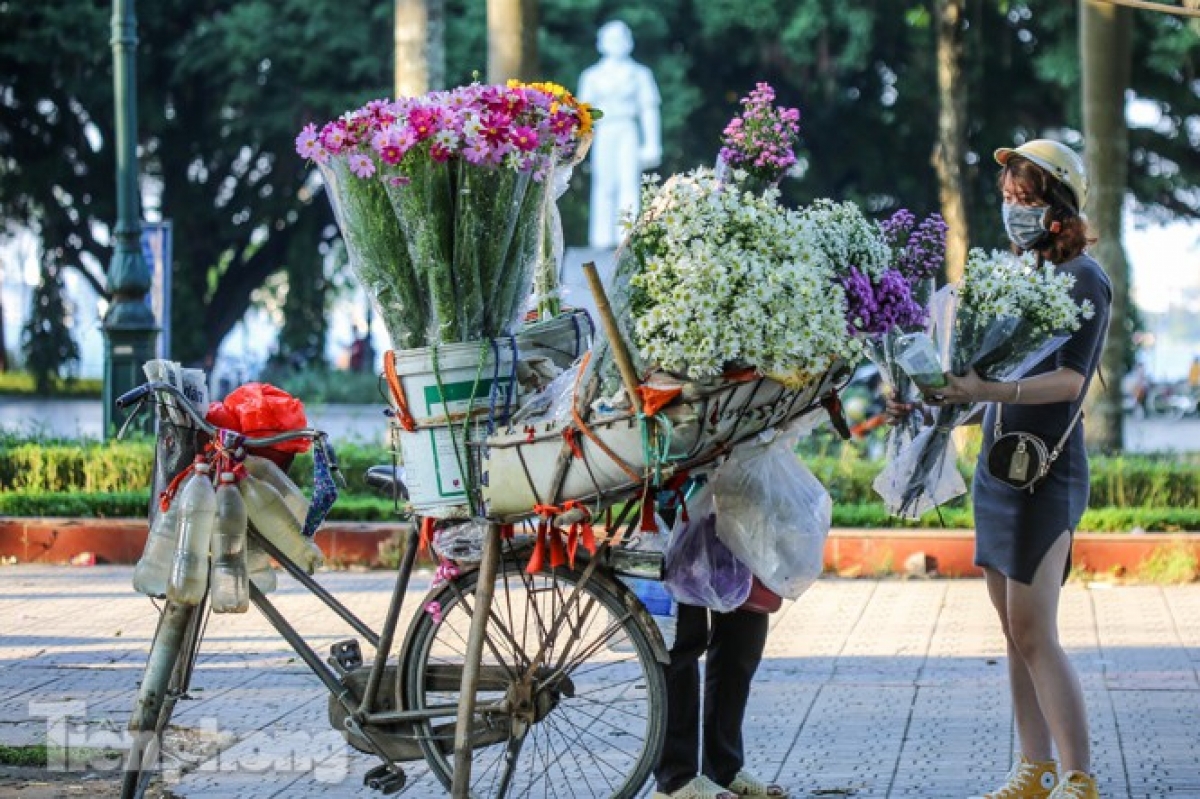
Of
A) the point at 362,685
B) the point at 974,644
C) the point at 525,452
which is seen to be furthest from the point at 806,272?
the point at 974,644

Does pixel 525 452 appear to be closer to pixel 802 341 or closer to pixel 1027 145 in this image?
pixel 802 341

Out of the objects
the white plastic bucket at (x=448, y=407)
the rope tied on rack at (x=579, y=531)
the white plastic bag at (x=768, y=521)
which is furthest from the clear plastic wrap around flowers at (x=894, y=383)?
the white plastic bucket at (x=448, y=407)

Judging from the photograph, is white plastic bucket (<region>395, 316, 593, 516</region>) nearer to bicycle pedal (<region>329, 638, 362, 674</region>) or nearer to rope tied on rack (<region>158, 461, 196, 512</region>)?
bicycle pedal (<region>329, 638, 362, 674</region>)

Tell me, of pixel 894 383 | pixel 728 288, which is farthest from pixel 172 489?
pixel 894 383

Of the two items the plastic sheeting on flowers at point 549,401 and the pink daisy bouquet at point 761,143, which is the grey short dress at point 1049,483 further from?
the plastic sheeting on flowers at point 549,401

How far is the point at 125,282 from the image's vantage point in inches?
587

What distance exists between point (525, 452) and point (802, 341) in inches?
31.8

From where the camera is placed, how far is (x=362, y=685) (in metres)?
5.63

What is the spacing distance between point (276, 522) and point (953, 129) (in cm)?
1221

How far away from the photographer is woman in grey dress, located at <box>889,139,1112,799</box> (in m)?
5.45

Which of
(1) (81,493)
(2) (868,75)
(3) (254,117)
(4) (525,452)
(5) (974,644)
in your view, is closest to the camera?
(4) (525,452)

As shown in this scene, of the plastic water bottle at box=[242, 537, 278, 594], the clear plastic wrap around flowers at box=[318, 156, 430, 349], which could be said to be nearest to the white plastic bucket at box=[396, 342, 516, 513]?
the clear plastic wrap around flowers at box=[318, 156, 430, 349]

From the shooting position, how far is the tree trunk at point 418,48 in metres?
15.3

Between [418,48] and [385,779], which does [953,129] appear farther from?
[385,779]
